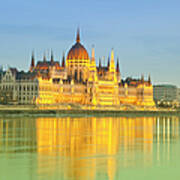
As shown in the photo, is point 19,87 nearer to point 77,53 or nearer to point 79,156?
point 77,53

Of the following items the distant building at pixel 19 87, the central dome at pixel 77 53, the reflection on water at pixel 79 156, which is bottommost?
the reflection on water at pixel 79 156

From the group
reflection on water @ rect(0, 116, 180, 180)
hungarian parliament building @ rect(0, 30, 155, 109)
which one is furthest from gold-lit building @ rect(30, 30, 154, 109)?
reflection on water @ rect(0, 116, 180, 180)

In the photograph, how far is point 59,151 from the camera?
3262 cm

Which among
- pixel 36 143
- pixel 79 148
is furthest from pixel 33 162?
pixel 36 143

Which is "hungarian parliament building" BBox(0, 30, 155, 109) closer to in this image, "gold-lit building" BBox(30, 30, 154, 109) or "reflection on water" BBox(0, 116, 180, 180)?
"gold-lit building" BBox(30, 30, 154, 109)

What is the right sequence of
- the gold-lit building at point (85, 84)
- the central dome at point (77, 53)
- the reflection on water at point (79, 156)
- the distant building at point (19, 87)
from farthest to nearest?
the central dome at point (77, 53), the gold-lit building at point (85, 84), the distant building at point (19, 87), the reflection on water at point (79, 156)

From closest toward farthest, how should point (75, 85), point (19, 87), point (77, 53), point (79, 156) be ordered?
point (79, 156), point (19, 87), point (75, 85), point (77, 53)

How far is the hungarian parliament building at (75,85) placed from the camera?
131250mm

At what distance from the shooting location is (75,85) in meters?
154

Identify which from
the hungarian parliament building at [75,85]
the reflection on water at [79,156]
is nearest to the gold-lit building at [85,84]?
the hungarian parliament building at [75,85]

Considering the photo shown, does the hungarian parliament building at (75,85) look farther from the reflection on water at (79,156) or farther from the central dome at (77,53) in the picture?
the reflection on water at (79,156)

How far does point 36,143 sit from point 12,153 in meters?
6.44

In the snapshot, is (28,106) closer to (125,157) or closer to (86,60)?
(86,60)

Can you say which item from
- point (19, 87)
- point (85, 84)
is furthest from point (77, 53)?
point (19, 87)
